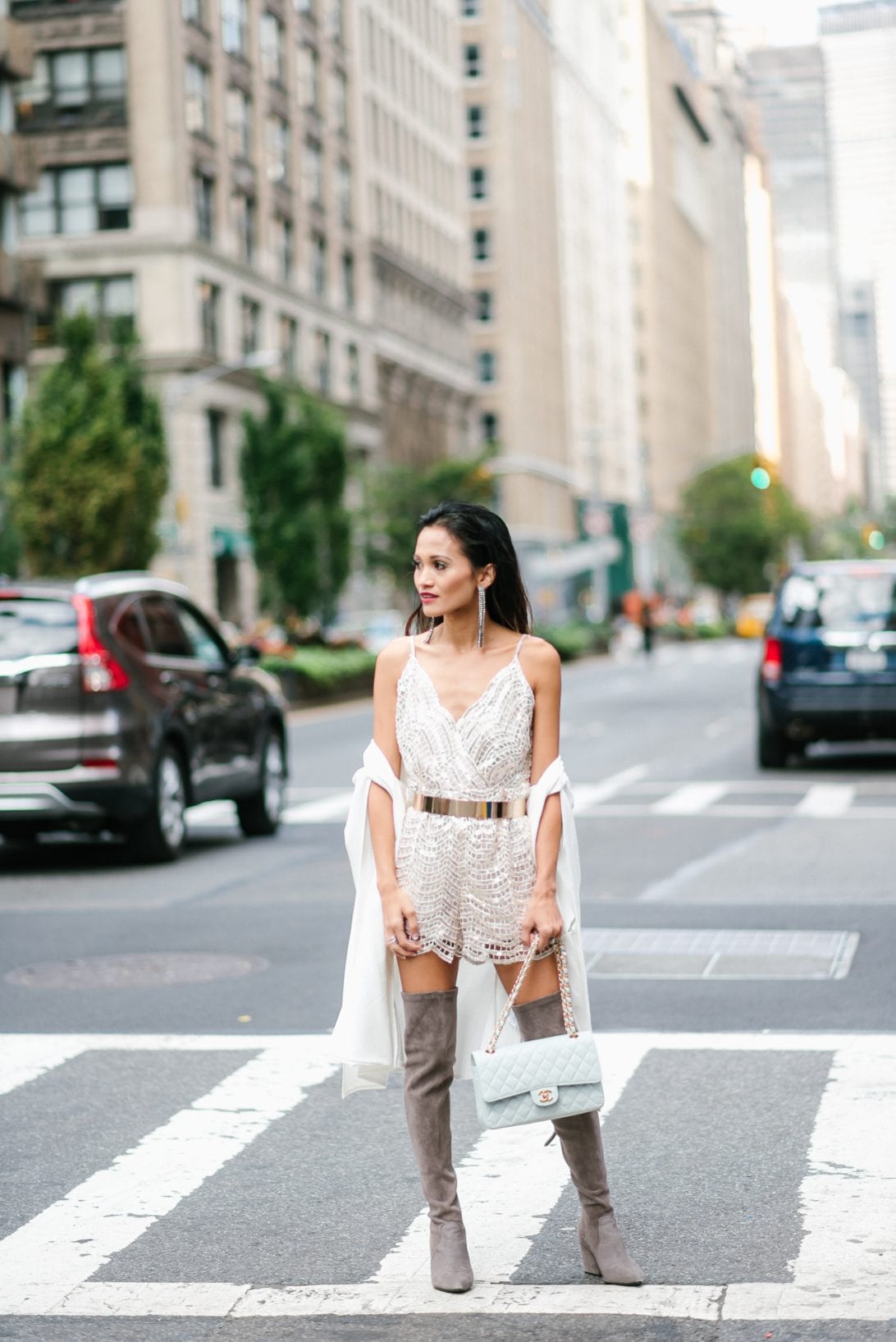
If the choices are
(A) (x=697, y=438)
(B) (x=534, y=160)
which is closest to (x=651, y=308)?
(A) (x=697, y=438)

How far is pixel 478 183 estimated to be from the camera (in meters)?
104

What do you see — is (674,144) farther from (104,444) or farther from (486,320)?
(104,444)

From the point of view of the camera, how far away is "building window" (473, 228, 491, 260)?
103125 millimetres

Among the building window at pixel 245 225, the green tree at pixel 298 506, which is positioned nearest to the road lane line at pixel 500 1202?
the green tree at pixel 298 506

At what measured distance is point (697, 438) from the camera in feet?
534

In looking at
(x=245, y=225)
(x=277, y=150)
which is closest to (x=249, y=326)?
(x=245, y=225)

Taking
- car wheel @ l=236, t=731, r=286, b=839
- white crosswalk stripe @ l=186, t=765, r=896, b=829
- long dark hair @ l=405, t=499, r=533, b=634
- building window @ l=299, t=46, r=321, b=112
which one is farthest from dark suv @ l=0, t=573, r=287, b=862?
building window @ l=299, t=46, r=321, b=112

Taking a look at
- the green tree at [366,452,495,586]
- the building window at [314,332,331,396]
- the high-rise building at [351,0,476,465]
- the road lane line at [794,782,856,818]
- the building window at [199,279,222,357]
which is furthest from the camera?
the high-rise building at [351,0,476,465]

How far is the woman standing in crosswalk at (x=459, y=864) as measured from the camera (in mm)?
4715

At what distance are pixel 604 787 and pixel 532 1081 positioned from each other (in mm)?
15037

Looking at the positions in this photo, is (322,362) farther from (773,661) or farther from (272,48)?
(773,661)

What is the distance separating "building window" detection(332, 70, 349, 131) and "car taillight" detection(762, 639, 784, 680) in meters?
54.5

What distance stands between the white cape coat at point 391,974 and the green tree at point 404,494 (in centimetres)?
5979

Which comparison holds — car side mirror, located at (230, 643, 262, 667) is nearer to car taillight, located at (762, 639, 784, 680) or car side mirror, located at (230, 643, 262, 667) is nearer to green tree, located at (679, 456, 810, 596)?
car taillight, located at (762, 639, 784, 680)
